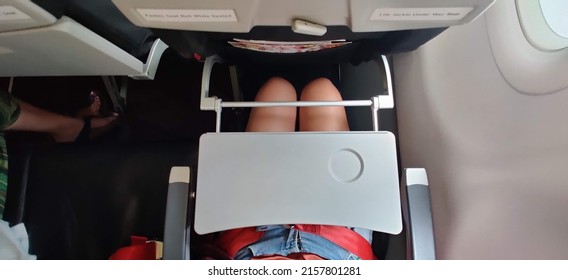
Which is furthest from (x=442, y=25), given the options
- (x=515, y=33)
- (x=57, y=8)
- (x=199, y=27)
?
(x=57, y=8)

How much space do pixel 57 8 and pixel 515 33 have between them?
102cm

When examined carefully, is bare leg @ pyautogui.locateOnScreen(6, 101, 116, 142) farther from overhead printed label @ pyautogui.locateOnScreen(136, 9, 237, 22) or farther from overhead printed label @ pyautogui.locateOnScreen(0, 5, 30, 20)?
overhead printed label @ pyautogui.locateOnScreen(136, 9, 237, 22)

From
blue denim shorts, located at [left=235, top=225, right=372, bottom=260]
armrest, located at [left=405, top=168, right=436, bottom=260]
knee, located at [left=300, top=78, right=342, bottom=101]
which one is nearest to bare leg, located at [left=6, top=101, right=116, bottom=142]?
knee, located at [left=300, top=78, right=342, bottom=101]

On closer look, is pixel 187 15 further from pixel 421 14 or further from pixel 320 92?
pixel 320 92

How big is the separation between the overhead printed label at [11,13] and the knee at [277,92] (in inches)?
24.4

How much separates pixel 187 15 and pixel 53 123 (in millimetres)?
1163

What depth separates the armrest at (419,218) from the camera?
86 centimetres

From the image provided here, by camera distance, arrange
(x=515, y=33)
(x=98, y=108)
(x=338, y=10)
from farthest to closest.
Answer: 1. (x=98, y=108)
2. (x=515, y=33)
3. (x=338, y=10)

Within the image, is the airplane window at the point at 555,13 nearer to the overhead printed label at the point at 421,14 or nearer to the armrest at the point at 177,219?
the overhead printed label at the point at 421,14

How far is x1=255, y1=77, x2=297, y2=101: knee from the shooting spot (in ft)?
3.84

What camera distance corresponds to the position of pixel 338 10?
62 centimetres

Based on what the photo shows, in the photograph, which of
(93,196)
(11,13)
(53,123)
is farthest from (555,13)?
(53,123)

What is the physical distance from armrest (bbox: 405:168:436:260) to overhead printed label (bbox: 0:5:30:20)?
2.92 ft
